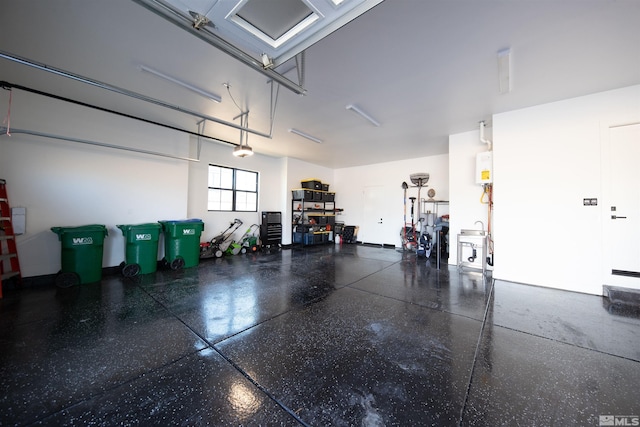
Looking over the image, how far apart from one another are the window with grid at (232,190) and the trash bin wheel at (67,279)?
9.78 feet

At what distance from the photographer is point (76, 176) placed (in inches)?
149

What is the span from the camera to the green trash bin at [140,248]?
13.0 ft

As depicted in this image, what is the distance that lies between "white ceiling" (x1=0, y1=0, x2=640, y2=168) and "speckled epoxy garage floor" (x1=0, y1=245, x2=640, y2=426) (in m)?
3.03

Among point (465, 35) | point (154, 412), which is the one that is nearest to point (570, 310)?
point (465, 35)

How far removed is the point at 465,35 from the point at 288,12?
2011mm

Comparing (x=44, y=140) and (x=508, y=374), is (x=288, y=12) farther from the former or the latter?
(x=44, y=140)

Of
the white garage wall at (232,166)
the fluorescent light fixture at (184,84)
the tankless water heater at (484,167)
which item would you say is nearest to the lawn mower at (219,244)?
the white garage wall at (232,166)

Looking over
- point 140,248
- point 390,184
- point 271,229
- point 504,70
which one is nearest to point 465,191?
point 504,70

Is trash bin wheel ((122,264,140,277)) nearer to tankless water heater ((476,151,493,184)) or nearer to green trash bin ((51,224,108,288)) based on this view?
green trash bin ((51,224,108,288))

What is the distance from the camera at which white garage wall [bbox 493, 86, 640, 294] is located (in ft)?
11.0

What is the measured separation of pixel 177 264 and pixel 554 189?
7028 mm

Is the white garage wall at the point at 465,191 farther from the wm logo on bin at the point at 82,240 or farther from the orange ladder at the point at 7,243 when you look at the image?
the orange ladder at the point at 7,243

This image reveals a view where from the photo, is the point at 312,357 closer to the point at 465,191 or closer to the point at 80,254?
the point at 80,254

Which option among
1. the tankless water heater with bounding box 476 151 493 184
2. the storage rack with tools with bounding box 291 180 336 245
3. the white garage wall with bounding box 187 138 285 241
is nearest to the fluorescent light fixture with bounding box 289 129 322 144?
the storage rack with tools with bounding box 291 180 336 245
